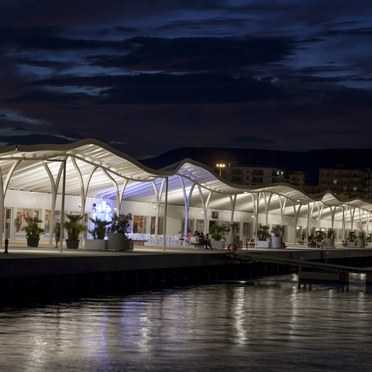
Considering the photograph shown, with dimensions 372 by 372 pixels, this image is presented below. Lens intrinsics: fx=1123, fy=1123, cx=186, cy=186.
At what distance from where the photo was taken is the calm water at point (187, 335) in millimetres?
21922

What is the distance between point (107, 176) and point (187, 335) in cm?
3532

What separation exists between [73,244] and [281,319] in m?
22.8

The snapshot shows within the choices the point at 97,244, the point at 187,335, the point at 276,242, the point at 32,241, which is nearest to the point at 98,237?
the point at 97,244

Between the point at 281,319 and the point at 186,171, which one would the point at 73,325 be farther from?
the point at 186,171

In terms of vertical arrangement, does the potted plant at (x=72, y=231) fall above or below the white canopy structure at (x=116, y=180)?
below

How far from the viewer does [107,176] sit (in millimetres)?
62062

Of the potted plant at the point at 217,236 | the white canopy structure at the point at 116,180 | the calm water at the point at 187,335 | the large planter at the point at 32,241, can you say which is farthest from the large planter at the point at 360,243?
the calm water at the point at 187,335

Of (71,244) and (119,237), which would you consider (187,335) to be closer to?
(119,237)

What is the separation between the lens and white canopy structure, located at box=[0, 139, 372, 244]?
5097cm

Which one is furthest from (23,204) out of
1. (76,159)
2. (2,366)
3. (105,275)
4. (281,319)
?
(2,366)

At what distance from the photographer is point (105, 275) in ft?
146

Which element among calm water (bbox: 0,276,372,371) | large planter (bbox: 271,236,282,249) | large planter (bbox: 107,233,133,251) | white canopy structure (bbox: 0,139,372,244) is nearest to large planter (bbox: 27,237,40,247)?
white canopy structure (bbox: 0,139,372,244)

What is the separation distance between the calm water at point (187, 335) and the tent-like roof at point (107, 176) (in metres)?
11.0

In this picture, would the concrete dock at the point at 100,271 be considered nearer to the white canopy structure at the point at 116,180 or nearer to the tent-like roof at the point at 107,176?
the white canopy structure at the point at 116,180
